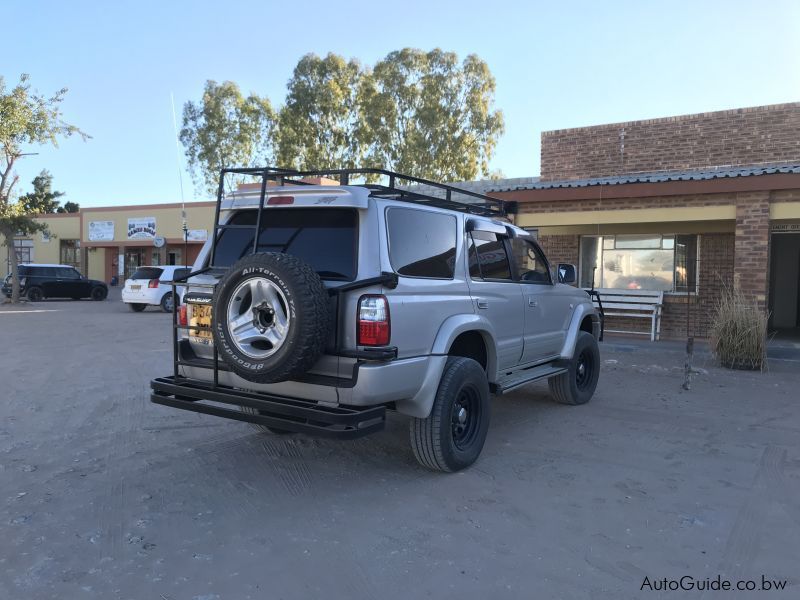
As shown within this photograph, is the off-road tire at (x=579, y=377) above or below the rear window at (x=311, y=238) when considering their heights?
below

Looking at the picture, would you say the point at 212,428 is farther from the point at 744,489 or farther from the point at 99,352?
the point at 99,352

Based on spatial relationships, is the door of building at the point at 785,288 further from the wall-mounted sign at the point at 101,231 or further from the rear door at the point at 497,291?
the wall-mounted sign at the point at 101,231

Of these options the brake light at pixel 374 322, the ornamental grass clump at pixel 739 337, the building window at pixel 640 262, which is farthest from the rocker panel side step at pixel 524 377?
the building window at pixel 640 262

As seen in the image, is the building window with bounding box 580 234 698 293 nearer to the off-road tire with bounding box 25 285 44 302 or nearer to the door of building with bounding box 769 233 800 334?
the door of building with bounding box 769 233 800 334

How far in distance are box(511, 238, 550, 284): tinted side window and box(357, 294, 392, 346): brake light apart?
2399 mm

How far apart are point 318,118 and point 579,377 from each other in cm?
3166

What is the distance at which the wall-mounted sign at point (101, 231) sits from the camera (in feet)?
126

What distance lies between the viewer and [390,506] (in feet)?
13.9

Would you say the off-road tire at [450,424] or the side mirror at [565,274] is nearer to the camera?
the off-road tire at [450,424]

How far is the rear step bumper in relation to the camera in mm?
3965

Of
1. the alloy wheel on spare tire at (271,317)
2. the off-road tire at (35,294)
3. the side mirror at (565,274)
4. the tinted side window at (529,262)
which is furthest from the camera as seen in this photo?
the off-road tire at (35,294)

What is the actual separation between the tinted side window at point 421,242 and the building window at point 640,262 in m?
9.24

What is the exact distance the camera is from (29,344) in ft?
39.5

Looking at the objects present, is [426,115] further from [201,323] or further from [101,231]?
[201,323]
